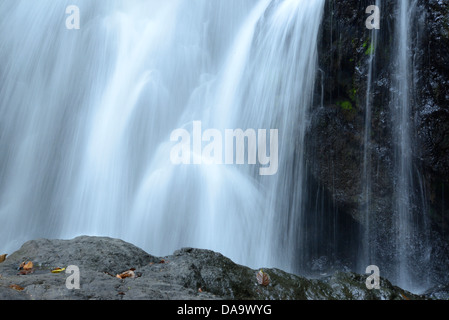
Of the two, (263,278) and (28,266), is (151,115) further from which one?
(263,278)

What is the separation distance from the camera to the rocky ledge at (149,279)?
97.3 inches

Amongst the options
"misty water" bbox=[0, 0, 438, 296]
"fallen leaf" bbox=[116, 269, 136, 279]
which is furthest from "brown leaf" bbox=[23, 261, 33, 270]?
"misty water" bbox=[0, 0, 438, 296]

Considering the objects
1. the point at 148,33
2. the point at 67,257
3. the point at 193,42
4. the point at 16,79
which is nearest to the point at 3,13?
the point at 16,79

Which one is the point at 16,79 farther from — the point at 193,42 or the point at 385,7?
the point at 385,7

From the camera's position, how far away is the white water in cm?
719

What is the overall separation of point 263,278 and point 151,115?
780cm

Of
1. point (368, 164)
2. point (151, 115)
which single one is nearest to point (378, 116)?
point (368, 164)

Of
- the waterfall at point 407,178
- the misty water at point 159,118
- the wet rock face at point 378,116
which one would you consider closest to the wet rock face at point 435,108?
the wet rock face at point 378,116

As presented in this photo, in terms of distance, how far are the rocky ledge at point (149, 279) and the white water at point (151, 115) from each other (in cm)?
346

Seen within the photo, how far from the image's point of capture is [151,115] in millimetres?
10000

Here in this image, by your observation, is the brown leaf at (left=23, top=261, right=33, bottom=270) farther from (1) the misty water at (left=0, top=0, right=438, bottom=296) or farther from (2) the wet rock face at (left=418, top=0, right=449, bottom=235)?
(2) the wet rock face at (left=418, top=0, right=449, bottom=235)

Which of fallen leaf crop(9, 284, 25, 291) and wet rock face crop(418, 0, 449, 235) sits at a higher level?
wet rock face crop(418, 0, 449, 235)

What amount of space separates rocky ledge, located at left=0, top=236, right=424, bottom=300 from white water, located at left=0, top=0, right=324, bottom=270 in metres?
3.46
